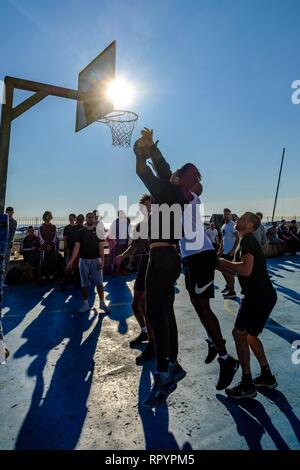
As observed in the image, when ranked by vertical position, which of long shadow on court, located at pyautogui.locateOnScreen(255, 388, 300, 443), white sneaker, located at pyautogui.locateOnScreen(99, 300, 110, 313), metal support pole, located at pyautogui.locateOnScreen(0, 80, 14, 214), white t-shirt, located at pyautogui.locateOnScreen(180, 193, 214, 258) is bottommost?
long shadow on court, located at pyautogui.locateOnScreen(255, 388, 300, 443)

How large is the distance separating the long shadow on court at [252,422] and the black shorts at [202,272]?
3.40ft

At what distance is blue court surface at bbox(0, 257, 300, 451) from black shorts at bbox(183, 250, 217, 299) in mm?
1020

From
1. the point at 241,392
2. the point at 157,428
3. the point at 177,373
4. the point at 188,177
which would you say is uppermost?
the point at 188,177

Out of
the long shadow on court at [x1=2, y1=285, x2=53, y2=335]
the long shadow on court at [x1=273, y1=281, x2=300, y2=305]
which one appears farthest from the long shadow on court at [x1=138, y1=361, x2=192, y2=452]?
the long shadow on court at [x1=273, y1=281, x2=300, y2=305]

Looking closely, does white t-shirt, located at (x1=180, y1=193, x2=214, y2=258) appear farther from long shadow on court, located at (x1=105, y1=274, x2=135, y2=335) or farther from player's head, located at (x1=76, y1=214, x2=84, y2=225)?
player's head, located at (x1=76, y1=214, x2=84, y2=225)

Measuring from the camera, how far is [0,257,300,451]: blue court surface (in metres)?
2.52

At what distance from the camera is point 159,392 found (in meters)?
2.89

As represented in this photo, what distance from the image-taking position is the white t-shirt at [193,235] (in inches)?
126

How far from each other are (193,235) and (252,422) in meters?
1.73

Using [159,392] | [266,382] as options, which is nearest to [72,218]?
[159,392]

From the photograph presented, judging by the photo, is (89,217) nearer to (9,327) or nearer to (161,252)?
(9,327)

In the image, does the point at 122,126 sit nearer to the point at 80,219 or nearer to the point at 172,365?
the point at 80,219

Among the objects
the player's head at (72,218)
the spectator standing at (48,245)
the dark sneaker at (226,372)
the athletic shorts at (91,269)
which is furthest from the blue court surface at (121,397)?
the player's head at (72,218)
